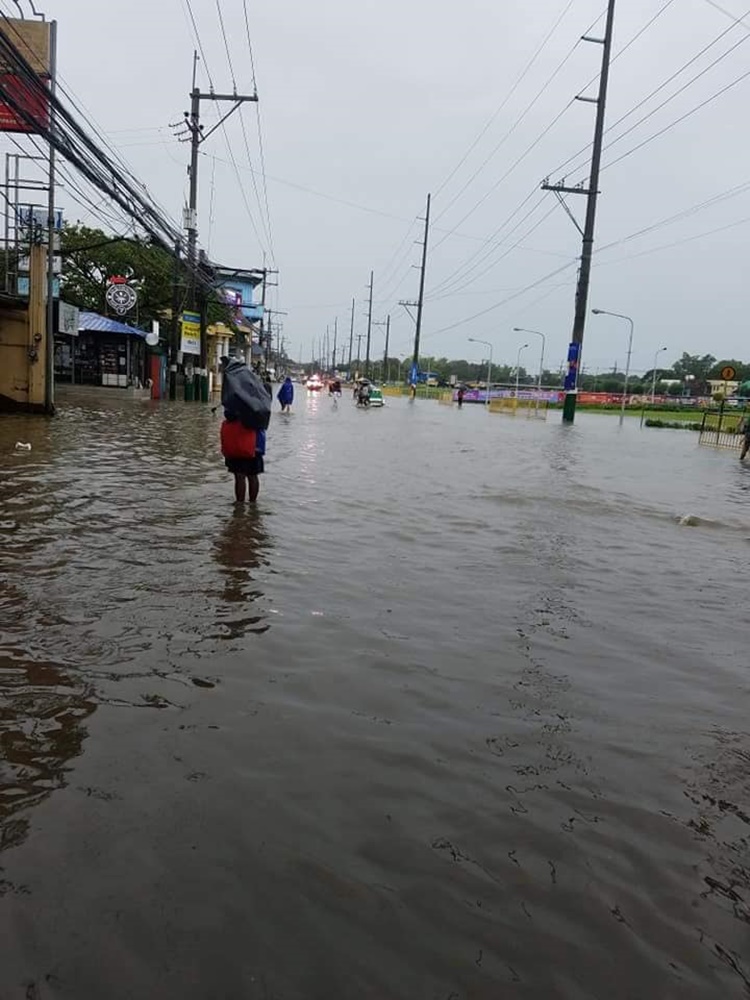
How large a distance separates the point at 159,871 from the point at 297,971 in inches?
21.9

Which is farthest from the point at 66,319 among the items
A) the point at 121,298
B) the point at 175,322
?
the point at 121,298

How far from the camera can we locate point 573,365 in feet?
113

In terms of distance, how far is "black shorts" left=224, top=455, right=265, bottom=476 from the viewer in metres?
8.05

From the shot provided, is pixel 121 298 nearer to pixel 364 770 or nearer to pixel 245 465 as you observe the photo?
pixel 245 465

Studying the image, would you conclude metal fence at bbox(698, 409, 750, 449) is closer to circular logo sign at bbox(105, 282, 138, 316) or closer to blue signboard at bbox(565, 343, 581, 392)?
blue signboard at bbox(565, 343, 581, 392)

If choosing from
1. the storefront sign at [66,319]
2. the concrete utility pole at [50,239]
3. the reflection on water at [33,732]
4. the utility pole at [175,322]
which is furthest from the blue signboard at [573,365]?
the reflection on water at [33,732]

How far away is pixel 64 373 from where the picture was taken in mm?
35156

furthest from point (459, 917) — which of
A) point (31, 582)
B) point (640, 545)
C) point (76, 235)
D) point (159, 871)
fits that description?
point (76, 235)

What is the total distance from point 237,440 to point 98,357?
30630 millimetres

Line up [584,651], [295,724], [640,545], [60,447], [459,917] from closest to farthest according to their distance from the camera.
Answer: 1. [459,917]
2. [295,724]
3. [584,651]
4. [640,545]
5. [60,447]

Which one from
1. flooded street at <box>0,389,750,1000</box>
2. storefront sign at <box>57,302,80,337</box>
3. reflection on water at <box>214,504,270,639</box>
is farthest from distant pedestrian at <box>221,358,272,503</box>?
storefront sign at <box>57,302,80,337</box>

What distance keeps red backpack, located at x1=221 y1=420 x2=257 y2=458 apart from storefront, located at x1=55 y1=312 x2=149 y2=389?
92.5 ft

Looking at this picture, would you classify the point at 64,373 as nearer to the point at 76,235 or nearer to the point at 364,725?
the point at 76,235

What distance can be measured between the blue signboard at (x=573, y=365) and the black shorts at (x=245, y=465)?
28680 millimetres
